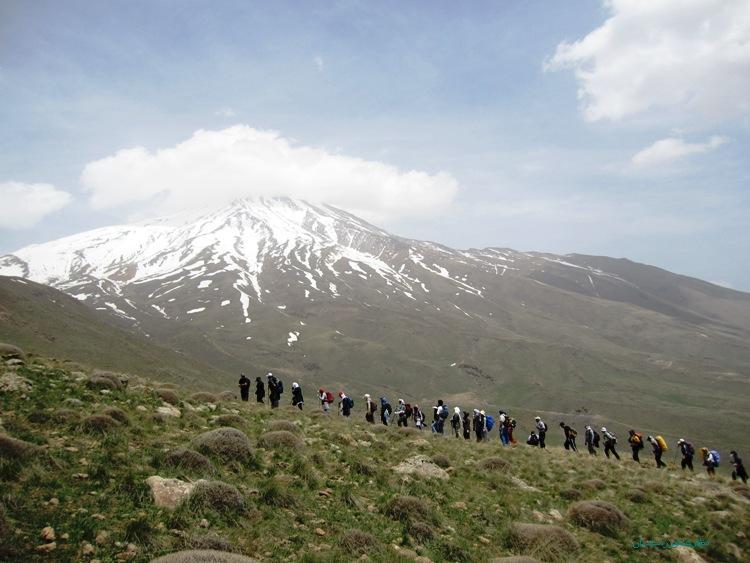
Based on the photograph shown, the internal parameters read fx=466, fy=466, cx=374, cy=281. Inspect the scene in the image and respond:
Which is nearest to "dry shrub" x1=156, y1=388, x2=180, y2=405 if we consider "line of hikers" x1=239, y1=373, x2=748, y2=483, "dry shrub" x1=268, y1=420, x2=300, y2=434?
"dry shrub" x1=268, y1=420, x2=300, y2=434

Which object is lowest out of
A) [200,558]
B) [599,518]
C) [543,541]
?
[599,518]

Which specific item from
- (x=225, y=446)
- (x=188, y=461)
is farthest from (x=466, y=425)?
(x=188, y=461)

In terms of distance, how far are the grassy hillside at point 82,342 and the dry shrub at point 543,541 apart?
273ft

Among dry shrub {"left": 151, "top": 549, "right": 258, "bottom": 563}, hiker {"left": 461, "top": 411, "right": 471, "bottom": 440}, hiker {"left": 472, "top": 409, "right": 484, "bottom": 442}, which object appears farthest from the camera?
hiker {"left": 461, "top": 411, "right": 471, "bottom": 440}

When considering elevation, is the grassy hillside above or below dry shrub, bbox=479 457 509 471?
below

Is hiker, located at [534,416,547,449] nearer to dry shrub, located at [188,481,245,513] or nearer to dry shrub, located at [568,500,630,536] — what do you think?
dry shrub, located at [568,500,630,536]

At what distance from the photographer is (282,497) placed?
10211 millimetres

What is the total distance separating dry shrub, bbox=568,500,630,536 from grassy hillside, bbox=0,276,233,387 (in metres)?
82.9

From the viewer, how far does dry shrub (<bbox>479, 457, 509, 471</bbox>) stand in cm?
1809

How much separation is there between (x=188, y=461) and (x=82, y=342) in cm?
10453

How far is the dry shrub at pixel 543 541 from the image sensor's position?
10.6 meters

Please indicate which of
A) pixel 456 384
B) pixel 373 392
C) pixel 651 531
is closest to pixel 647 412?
pixel 456 384

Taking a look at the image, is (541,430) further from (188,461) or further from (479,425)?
(188,461)

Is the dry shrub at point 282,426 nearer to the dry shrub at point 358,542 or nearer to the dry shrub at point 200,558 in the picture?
the dry shrub at point 358,542
